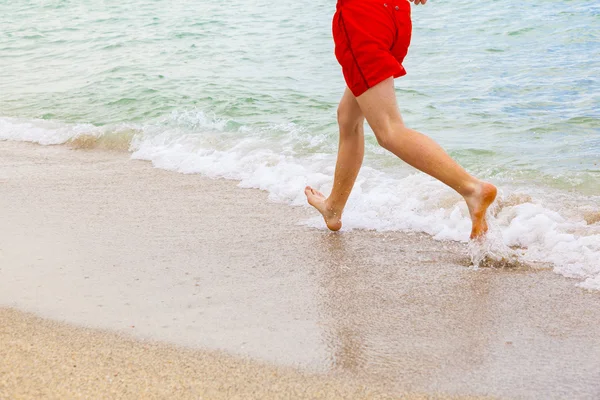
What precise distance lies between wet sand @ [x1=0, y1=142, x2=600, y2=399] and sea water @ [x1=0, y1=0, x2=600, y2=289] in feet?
1.01

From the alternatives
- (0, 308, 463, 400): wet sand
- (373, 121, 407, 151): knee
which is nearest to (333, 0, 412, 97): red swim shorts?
(373, 121, 407, 151): knee

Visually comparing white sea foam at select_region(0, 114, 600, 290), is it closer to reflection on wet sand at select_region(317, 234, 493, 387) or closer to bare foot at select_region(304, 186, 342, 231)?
bare foot at select_region(304, 186, 342, 231)

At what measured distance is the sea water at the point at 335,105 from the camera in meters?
4.20

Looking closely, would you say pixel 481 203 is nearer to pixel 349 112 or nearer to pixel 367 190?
pixel 349 112

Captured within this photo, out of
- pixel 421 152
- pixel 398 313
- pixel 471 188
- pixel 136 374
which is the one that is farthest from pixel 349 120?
pixel 136 374

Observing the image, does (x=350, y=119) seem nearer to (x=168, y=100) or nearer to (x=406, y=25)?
(x=406, y=25)

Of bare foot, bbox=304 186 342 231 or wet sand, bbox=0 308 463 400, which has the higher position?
wet sand, bbox=0 308 463 400

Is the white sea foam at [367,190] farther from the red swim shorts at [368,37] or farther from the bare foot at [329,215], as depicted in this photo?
the red swim shorts at [368,37]

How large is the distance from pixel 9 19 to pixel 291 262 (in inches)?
615

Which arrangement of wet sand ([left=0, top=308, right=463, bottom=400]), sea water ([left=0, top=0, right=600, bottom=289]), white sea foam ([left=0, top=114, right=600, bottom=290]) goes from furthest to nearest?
sea water ([left=0, top=0, right=600, bottom=289]) < white sea foam ([left=0, top=114, right=600, bottom=290]) < wet sand ([left=0, top=308, right=463, bottom=400])

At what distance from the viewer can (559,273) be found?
3215 millimetres

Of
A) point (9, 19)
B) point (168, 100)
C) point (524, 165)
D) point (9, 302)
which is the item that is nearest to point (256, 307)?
point (9, 302)

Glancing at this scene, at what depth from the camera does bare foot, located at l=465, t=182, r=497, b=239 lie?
3.15 meters

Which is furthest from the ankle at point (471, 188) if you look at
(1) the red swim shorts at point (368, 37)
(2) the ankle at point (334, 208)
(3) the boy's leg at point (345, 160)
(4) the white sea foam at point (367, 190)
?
(2) the ankle at point (334, 208)
